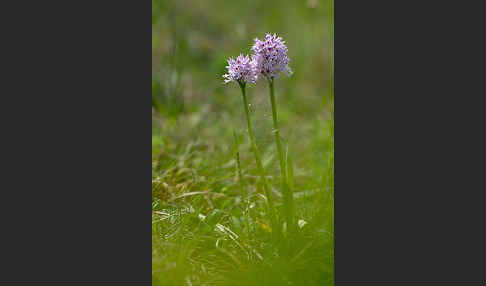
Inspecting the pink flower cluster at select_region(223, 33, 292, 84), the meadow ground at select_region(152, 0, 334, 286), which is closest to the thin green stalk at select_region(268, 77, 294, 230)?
the meadow ground at select_region(152, 0, 334, 286)

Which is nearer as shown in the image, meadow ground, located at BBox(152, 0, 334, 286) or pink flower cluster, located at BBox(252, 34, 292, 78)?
pink flower cluster, located at BBox(252, 34, 292, 78)

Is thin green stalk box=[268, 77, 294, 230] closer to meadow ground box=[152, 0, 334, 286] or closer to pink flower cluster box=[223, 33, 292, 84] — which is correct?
meadow ground box=[152, 0, 334, 286]

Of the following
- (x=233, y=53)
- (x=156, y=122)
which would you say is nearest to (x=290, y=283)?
(x=156, y=122)

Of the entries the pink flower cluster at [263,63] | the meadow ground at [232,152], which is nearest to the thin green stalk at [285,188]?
the meadow ground at [232,152]

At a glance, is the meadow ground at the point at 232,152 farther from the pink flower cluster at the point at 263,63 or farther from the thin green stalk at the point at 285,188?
the pink flower cluster at the point at 263,63

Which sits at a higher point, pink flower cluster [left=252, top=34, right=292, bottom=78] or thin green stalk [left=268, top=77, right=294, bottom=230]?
pink flower cluster [left=252, top=34, right=292, bottom=78]

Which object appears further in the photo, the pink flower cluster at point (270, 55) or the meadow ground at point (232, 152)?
the meadow ground at point (232, 152)

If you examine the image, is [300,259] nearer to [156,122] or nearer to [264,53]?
[264,53]
